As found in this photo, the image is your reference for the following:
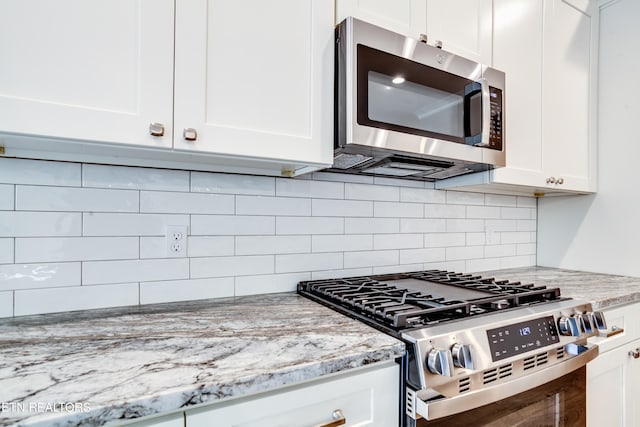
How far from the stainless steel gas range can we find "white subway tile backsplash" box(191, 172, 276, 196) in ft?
1.42

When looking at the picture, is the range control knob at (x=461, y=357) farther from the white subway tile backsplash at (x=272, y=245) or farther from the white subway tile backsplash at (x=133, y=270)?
the white subway tile backsplash at (x=133, y=270)

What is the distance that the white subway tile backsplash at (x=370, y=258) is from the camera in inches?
60.6

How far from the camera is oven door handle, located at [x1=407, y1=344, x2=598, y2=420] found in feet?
2.54

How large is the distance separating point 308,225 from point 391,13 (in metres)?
0.85

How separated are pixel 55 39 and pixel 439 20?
1.25 metres

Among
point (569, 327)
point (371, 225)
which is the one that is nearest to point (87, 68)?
point (371, 225)

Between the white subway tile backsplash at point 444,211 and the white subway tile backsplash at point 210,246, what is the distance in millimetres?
1011

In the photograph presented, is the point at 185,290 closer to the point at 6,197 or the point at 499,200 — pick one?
the point at 6,197

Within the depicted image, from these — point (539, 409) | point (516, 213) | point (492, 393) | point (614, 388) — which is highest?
point (516, 213)

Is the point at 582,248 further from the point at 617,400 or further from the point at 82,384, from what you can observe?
the point at 82,384

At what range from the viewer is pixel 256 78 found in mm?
987

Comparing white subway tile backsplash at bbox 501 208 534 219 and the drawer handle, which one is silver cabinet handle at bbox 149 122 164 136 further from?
white subway tile backsplash at bbox 501 208 534 219

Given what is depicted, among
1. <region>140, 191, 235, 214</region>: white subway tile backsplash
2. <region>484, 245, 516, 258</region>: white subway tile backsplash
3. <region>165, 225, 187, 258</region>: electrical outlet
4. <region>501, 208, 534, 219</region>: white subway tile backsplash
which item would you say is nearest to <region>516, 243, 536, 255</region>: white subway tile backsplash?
<region>484, 245, 516, 258</region>: white subway tile backsplash

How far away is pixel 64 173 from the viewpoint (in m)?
1.04
